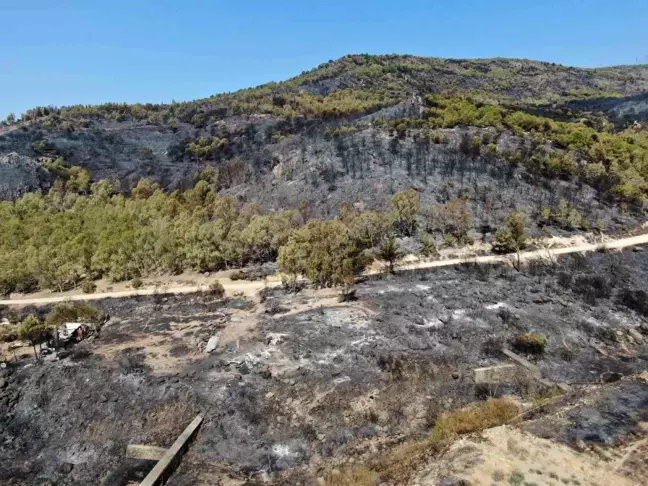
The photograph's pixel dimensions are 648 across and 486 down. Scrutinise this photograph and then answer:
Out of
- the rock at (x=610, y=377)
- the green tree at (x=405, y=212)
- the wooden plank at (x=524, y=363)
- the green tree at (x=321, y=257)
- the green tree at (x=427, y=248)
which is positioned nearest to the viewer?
the rock at (x=610, y=377)

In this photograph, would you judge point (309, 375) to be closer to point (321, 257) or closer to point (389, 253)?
point (321, 257)

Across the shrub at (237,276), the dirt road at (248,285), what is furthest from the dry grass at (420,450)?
the shrub at (237,276)

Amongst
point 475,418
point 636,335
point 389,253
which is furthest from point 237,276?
point 636,335

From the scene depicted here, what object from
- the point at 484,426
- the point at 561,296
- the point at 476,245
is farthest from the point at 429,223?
the point at 484,426

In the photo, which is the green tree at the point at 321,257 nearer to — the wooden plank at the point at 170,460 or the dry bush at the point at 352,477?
the wooden plank at the point at 170,460

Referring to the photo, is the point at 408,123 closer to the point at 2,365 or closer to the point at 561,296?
the point at 561,296
